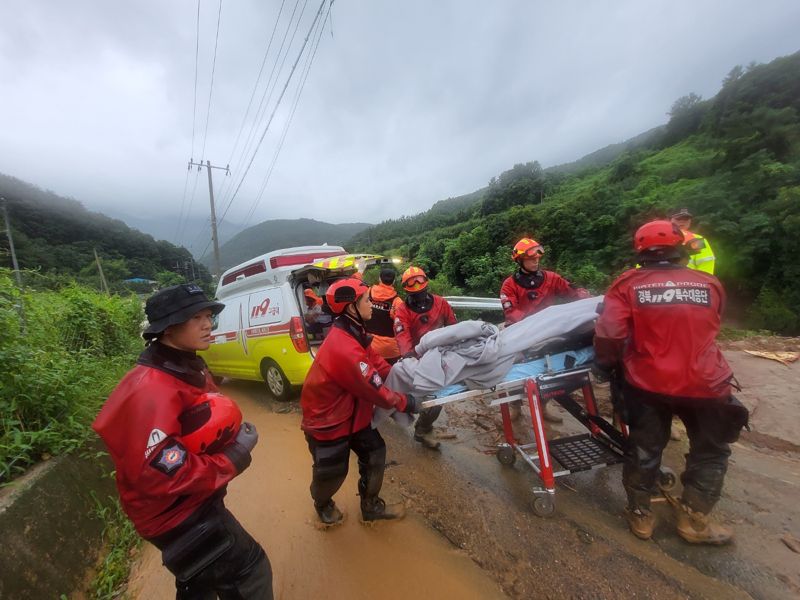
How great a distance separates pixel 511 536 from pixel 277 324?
12.3 ft

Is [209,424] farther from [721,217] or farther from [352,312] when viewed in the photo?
[721,217]

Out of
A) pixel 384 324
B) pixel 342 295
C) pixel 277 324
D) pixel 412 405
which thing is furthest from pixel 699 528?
pixel 277 324

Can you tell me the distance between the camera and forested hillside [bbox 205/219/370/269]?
128 metres

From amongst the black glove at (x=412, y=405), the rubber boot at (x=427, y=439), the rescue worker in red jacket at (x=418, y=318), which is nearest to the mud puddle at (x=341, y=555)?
the rubber boot at (x=427, y=439)

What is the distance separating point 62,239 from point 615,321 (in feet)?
211

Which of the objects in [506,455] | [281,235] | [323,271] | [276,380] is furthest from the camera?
[281,235]

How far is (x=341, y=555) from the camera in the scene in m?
2.42

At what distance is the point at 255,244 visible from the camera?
14262 centimetres

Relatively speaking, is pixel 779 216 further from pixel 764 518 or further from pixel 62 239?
pixel 62 239

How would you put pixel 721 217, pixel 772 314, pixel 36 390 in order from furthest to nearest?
pixel 721 217 < pixel 772 314 < pixel 36 390

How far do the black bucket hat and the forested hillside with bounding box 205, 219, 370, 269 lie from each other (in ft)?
406

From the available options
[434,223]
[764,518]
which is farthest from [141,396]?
[434,223]

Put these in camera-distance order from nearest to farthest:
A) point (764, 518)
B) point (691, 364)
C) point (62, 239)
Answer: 1. point (691, 364)
2. point (764, 518)
3. point (62, 239)

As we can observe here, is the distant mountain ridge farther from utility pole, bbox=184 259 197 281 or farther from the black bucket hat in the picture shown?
the black bucket hat
